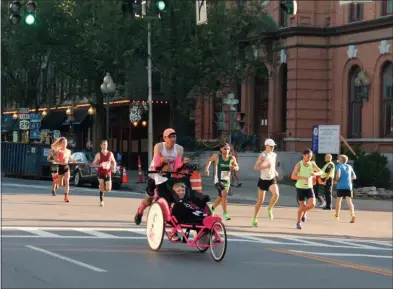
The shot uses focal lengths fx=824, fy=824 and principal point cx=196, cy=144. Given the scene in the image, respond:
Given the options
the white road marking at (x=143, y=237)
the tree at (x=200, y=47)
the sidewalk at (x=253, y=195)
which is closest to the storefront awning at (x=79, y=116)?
the sidewalk at (x=253, y=195)

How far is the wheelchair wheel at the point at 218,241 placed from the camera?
482 inches

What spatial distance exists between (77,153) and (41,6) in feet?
34.8

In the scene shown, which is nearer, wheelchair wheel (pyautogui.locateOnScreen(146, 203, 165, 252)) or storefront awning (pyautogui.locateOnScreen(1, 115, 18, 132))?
wheelchair wheel (pyautogui.locateOnScreen(146, 203, 165, 252))

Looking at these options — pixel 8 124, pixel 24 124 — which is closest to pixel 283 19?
pixel 24 124

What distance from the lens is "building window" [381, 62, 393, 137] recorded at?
34.2m

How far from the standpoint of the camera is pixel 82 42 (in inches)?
1423

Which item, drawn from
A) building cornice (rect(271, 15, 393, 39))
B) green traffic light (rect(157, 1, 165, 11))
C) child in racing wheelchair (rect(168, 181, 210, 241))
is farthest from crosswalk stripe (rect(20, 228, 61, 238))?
building cornice (rect(271, 15, 393, 39))

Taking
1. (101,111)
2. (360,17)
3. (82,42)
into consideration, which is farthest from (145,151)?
(360,17)

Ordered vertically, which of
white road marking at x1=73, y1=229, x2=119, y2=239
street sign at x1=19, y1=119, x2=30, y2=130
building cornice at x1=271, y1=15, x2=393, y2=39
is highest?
building cornice at x1=271, y1=15, x2=393, y2=39

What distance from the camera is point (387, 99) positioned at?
34.5m

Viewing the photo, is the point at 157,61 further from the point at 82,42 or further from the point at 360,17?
the point at 360,17

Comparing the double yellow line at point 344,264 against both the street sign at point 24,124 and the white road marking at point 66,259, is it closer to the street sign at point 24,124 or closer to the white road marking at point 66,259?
the white road marking at point 66,259

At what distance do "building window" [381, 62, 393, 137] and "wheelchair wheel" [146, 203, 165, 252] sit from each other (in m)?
22.6

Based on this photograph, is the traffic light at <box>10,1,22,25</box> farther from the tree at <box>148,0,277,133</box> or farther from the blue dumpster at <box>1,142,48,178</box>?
the blue dumpster at <box>1,142,48,178</box>
